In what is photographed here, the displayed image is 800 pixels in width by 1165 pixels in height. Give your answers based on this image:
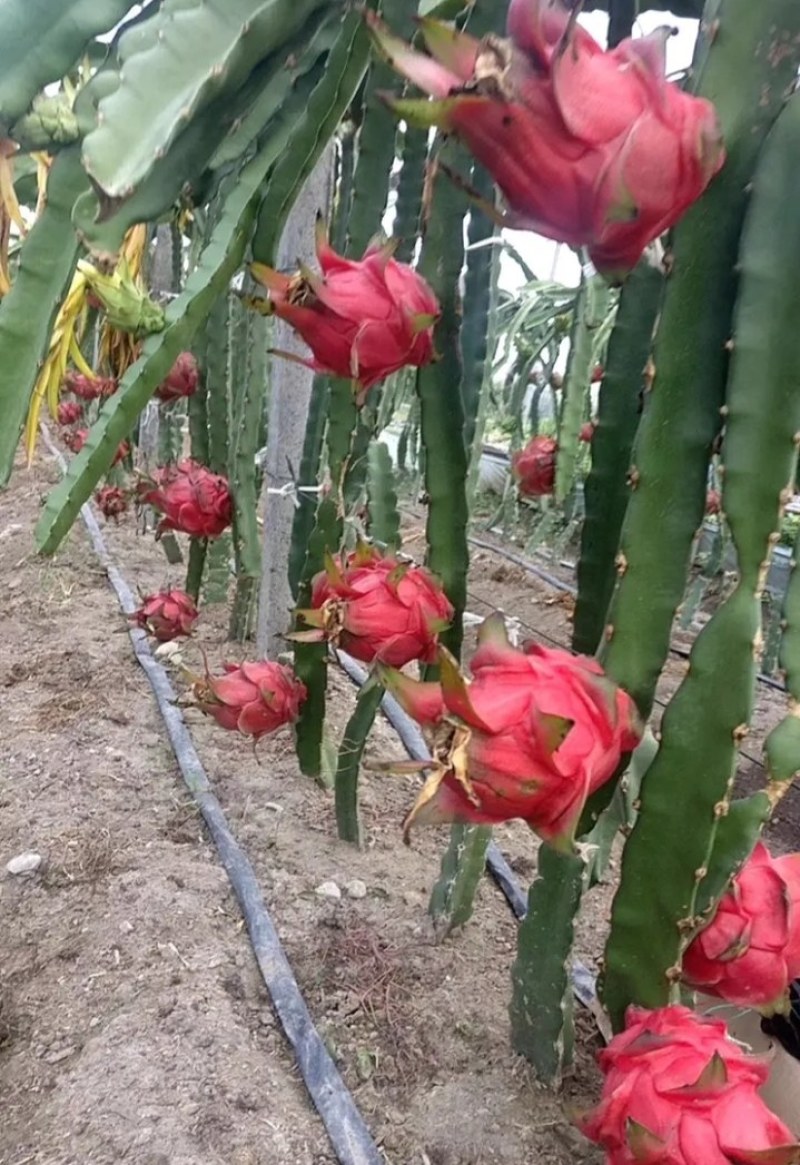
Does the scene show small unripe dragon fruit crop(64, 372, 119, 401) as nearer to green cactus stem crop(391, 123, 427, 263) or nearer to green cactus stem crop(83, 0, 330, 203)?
green cactus stem crop(391, 123, 427, 263)

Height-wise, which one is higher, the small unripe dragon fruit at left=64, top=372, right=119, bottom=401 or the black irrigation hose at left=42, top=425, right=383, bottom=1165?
the small unripe dragon fruit at left=64, top=372, right=119, bottom=401

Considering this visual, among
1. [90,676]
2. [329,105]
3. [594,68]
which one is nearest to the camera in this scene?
[594,68]

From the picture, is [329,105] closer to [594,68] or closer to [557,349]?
[594,68]

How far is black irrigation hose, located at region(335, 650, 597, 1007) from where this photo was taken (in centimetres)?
130

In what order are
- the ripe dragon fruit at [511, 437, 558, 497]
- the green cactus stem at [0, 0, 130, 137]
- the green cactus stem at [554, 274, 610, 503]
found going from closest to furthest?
the green cactus stem at [0, 0, 130, 137] < the green cactus stem at [554, 274, 610, 503] < the ripe dragon fruit at [511, 437, 558, 497]

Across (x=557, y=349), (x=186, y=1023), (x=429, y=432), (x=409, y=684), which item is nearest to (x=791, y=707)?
(x=409, y=684)

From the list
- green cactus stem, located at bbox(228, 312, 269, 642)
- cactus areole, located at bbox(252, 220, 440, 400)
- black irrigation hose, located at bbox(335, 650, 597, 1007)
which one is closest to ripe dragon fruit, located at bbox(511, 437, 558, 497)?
black irrigation hose, located at bbox(335, 650, 597, 1007)

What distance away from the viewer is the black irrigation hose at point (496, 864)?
4.26 ft

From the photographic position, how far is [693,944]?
0.76 meters

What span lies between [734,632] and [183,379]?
5.37 ft

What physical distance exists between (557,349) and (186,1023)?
3.17m

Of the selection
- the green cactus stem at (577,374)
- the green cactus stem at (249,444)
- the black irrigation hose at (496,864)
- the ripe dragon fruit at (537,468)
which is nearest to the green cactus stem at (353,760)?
the black irrigation hose at (496,864)

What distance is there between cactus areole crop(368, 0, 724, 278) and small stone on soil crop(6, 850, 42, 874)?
4.38ft

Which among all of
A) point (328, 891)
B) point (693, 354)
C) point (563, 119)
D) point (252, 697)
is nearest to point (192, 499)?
point (252, 697)
